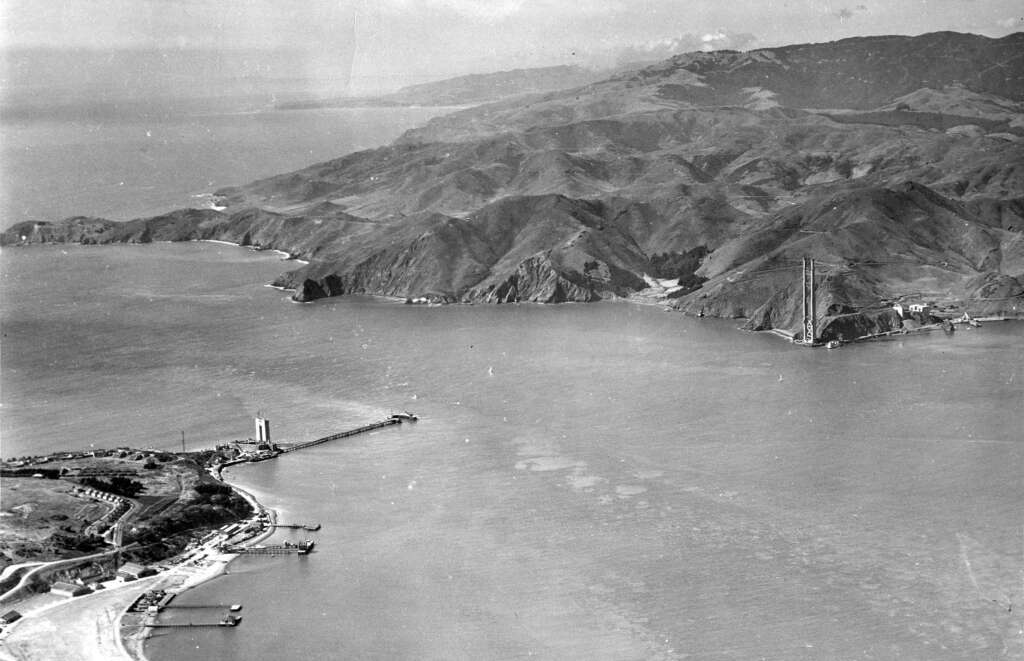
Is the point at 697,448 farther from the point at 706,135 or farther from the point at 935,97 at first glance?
the point at 935,97

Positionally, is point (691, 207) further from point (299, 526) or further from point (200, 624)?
point (200, 624)

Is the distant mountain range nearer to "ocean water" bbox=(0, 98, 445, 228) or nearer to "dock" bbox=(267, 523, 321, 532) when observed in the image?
"ocean water" bbox=(0, 98, 445, 228)

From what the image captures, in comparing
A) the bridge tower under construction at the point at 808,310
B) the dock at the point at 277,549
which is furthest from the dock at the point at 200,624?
the bridge tower under construction at the point at 808,310

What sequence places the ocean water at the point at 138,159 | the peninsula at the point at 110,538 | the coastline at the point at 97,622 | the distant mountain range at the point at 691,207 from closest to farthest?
the coastline at the point at 97,622 → the peninsula at the point at 110,538 → the distant mountain range at the point at 691,207 → the ocean water at the point at 138,159

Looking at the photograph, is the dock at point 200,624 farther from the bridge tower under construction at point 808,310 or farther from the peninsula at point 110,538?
the bridge tower under construction at point 808,310

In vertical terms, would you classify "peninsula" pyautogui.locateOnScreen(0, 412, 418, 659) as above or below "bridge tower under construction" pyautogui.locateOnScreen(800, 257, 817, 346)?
below

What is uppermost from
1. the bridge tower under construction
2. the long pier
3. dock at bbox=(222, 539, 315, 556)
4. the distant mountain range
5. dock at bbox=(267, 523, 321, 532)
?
the distant mountain range

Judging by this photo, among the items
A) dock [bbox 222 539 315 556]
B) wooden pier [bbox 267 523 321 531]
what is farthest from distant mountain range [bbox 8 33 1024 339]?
dock [bbox 222 539 315 556]

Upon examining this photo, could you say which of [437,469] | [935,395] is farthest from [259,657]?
[935,395]
